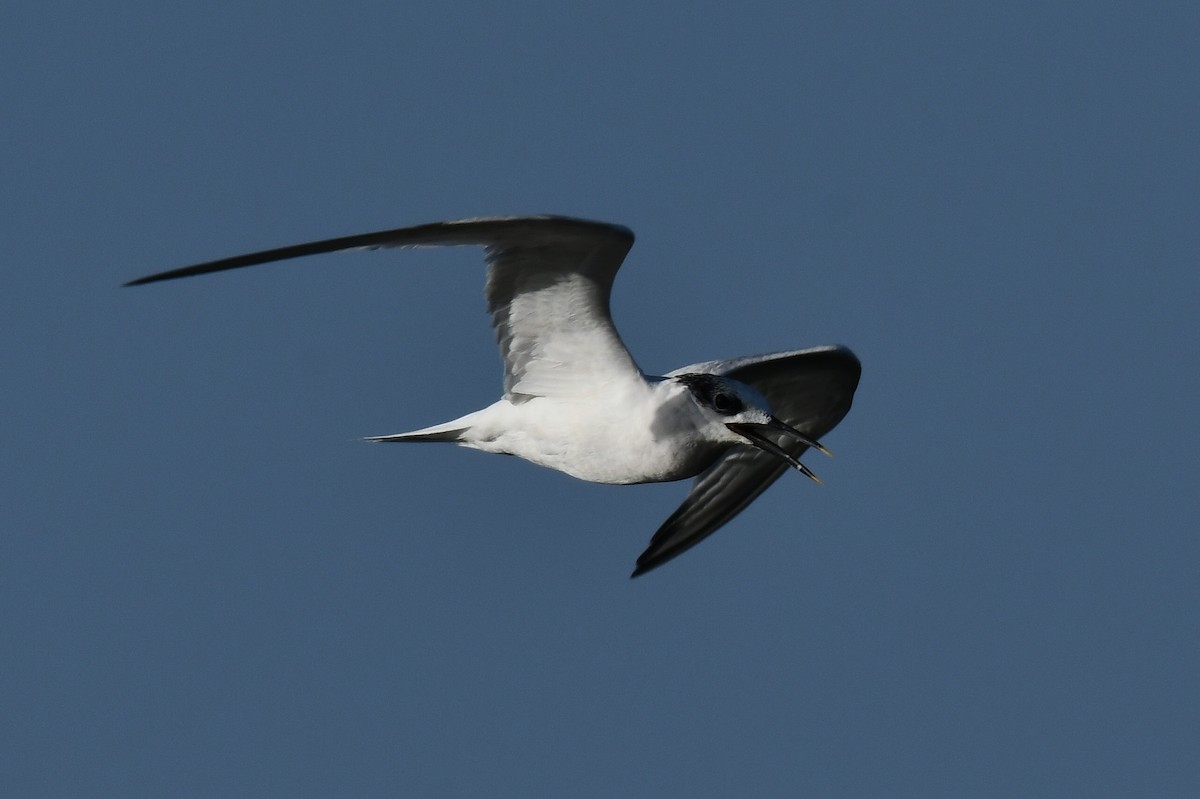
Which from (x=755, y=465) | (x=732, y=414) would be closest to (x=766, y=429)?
(x=732, y=414)

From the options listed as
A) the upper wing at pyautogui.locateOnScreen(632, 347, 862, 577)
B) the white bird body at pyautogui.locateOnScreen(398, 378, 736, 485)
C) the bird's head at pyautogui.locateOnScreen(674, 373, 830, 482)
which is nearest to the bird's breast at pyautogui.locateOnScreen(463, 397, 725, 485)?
the white bird body at pyautogui.locateOnScreen(398, 378, 736, 485)

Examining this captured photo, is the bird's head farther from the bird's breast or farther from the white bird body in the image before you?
the bird's breast

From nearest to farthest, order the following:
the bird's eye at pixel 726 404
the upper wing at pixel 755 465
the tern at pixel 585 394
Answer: the tern at pixel 585 394 → the bird's eye at pixel 726 404 → the upper wing at pixel 755 465

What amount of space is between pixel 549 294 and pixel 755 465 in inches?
162

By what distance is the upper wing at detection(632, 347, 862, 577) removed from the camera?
49.4 ft

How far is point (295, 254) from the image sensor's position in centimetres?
949

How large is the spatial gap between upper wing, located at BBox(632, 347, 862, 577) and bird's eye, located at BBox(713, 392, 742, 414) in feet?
8.82

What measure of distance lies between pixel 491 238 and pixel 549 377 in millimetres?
1957

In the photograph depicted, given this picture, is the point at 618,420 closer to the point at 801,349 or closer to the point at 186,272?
the point at 801,349

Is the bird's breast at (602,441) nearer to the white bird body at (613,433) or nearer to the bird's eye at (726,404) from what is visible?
the white bird body at (613,433)

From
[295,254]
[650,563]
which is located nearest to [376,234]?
[295,254]

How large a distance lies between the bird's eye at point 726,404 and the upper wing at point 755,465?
2.69 metres

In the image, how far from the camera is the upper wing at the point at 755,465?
1505 centimetres

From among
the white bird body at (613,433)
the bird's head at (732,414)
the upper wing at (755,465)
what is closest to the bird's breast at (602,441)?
the white bird body at (613,433)
